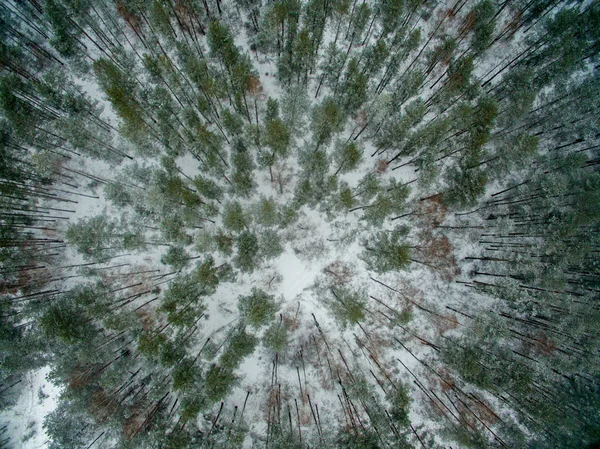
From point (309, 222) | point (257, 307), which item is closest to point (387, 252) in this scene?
point (309, 222)

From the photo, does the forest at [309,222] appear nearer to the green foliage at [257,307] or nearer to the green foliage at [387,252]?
the green foliage at [387,252]

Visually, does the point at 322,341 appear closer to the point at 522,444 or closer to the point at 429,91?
the point at 522,444

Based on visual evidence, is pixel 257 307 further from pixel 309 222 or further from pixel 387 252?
pixel 387 252

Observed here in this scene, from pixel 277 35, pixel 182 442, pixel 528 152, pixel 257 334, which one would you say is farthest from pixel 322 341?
pixel 277 35

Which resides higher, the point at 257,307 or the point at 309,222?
the point at 309,222

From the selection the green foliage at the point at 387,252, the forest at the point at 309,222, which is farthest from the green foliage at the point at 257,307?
the green foliage at the point at 387,252

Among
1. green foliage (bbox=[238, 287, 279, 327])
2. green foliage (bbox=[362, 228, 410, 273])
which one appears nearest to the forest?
green foliage (bbox=[362, 228, 410, 273])
